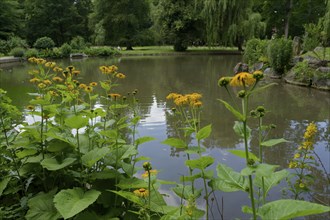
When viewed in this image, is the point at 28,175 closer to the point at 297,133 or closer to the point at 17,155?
the point at 17,155

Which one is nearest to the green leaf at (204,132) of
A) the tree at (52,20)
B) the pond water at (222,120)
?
the pond water at (222,120)

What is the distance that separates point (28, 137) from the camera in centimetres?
229

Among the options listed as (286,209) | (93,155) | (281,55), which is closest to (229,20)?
(281,55)

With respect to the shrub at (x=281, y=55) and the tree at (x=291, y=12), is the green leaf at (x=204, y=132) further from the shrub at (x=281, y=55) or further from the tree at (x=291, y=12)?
the tree at (x=291, y=12)

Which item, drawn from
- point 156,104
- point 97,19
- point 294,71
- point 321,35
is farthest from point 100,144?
point 97,19

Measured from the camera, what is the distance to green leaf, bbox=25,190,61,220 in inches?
70.0

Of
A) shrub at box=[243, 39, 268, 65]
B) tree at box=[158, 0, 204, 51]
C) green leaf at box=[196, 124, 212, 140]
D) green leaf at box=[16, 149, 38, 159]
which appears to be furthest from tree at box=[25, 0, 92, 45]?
green leaf at box=[196, 124, 212, 140]

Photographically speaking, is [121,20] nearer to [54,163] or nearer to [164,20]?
[164,20]

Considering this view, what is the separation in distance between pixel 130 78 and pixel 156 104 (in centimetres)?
475

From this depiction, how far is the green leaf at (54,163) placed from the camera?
1.79 m

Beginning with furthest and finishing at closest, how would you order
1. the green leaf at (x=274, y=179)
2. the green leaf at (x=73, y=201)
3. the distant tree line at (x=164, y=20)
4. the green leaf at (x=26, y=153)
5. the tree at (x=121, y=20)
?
the tree at (x=121, y=20) → the distant tree line at (x=164, y=20) → the green leaf at (x=26, y=153) → the green leaf at (x=73, y=201) → the green leaf at (x=274, y=179)

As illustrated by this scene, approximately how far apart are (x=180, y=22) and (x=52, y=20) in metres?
15.7

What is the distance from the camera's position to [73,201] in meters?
1.65

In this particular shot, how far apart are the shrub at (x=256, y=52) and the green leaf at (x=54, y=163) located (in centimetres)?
1301
